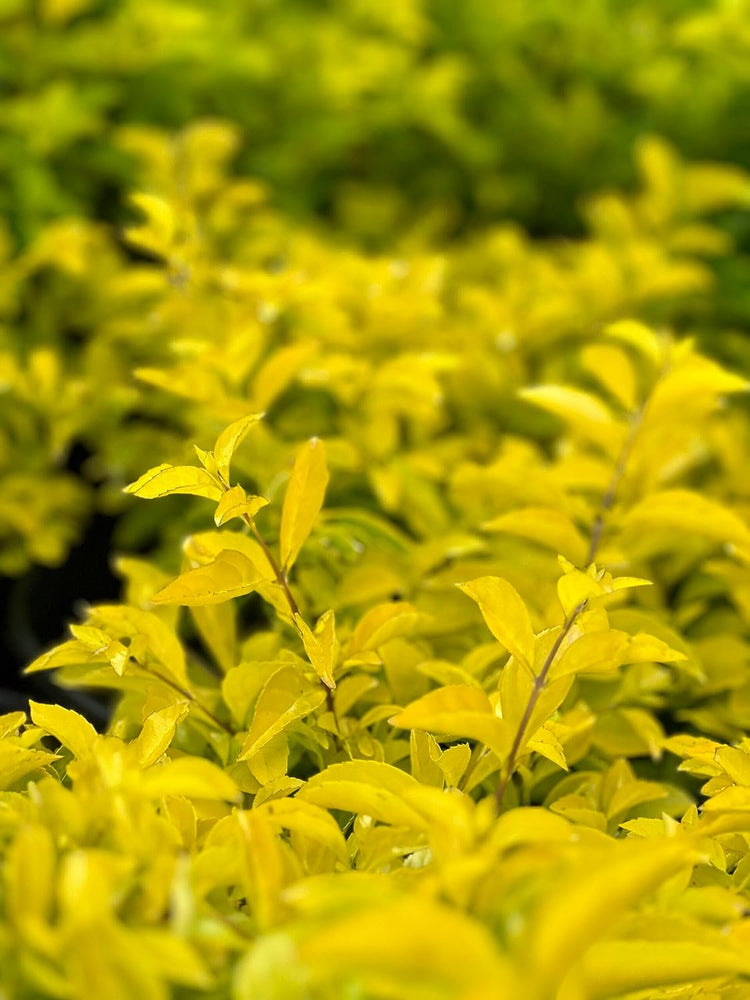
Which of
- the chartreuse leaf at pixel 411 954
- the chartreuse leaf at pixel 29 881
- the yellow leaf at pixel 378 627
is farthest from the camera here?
the yellow leaf at pixel 378 627

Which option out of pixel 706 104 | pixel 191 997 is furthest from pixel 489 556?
pixel 706 104

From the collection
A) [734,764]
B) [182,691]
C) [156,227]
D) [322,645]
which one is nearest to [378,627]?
[322,645]

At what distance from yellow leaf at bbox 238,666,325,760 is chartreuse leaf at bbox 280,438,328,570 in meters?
0.10

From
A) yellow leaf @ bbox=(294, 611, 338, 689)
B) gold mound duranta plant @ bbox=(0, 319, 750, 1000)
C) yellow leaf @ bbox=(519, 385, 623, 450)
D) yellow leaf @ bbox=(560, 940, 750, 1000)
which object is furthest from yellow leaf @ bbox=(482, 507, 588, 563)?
yellow leaf @ bbox=(560, 940, 750, 1000)

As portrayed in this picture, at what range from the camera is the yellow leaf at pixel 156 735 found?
0.75 m

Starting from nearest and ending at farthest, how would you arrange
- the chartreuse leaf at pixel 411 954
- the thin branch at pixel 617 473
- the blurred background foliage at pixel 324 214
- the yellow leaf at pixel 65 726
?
the chartreuse leaf at pixel 411 954 → the yellow leaf at pixel 65 726 → the thin branch at pixel 617 473 → the blurred background foliage at pixel 324 214

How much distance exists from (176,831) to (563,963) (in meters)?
0.28

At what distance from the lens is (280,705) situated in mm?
832

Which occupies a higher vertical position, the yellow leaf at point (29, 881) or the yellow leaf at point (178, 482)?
the yellow leaf at point (178, 482)

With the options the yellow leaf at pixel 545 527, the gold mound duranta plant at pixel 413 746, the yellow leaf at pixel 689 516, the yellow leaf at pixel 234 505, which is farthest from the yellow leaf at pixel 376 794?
the yellow leaf at pixel 689 516

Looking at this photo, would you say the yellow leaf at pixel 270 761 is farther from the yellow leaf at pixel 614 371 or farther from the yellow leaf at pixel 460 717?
the yellow leaf at pixel 614 371

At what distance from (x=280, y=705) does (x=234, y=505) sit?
17 centimetres

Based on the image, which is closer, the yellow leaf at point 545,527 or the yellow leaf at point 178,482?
the yellow leaf at point 178,482

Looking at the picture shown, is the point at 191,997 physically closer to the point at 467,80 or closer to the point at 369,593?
the point at 369,593
